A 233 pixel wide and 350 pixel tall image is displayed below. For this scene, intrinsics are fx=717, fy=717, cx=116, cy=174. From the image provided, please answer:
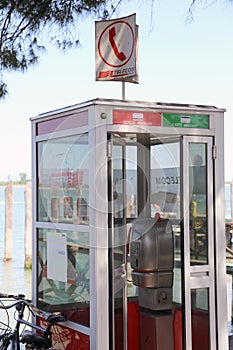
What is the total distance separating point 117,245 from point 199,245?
550 mm

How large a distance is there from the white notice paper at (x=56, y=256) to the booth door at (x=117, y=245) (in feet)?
1.14

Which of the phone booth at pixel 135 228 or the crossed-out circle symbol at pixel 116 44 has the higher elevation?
the crossed-out circle symbol at pixel 116 44

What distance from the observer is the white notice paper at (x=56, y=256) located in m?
4.70

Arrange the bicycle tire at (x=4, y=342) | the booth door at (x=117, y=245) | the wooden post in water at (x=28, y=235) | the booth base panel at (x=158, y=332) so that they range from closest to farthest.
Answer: the bicycle tire at (x=4, y=342), the booth door at (x=117, y=245), the booth base panel at (x=158, y=332), the wooden post in water at (x=28, y=235)

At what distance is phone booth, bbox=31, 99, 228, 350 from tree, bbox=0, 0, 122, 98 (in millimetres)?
2509

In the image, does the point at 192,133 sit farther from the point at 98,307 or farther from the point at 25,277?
the point at 25,277

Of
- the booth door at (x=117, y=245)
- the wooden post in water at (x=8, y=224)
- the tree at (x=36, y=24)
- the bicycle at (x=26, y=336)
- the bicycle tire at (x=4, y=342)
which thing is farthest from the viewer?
the wooden post in water at (x=8, y=224)

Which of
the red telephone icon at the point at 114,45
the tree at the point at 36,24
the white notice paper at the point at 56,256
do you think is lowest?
the white notice paper at the point at 56,256

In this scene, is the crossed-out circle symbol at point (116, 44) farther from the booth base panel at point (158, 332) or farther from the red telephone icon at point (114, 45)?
the booth base panel at point (158, 332)

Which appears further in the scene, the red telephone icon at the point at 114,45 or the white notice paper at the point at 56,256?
the red telephone icon at the point at 114,45

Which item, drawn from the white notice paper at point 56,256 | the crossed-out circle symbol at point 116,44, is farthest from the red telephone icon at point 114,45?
the white notice paper at point 56,256


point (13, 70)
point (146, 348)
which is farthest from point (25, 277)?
point (146, 348)

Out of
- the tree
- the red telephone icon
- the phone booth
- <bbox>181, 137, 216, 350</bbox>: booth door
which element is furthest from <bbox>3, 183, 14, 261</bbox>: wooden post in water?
<bbox>181, 137, 216, 350</bbox>: booth door

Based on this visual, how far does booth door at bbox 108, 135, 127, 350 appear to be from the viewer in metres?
4.40
